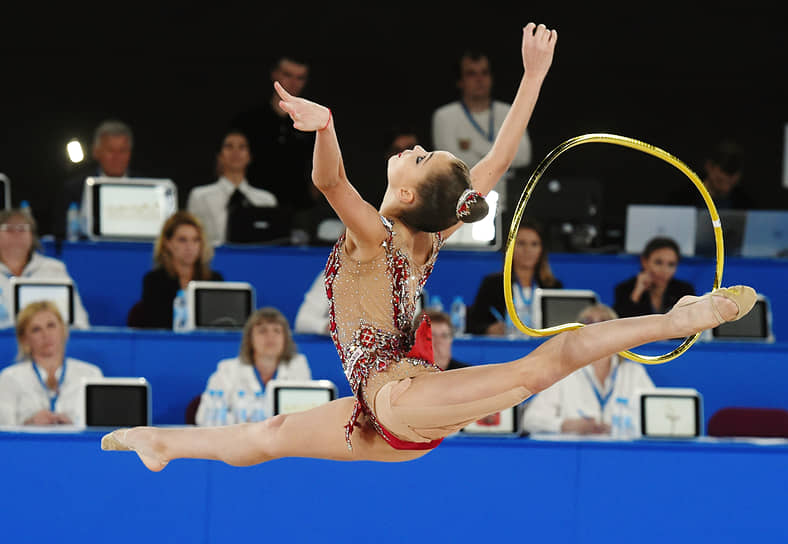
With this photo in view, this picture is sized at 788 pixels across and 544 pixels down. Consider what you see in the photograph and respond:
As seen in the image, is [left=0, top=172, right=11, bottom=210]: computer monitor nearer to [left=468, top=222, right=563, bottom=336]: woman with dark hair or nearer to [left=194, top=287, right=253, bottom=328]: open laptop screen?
[left=194, top=287, right=253, bottom=328]: open laptop screen

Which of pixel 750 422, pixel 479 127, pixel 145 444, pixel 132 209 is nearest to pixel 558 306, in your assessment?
pixel 750 422

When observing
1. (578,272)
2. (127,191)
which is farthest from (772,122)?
(127,191)

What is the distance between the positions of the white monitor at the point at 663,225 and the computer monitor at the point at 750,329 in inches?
41.4

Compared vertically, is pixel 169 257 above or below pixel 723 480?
above

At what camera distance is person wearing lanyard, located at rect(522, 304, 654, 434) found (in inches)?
262

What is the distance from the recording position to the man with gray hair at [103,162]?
28.1 feet

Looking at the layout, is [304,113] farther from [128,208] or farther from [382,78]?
[382,78]

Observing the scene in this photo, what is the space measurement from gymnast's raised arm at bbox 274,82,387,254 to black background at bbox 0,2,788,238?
6.94m

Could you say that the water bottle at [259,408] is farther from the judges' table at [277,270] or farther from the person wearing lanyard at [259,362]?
the judges' table at [277,270]

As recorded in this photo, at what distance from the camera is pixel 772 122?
37.7 feet

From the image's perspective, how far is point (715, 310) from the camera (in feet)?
12.1

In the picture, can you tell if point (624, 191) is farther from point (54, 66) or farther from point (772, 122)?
point (54, 66)

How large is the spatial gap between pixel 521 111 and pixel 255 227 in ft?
13.8

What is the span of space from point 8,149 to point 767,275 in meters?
6.19
